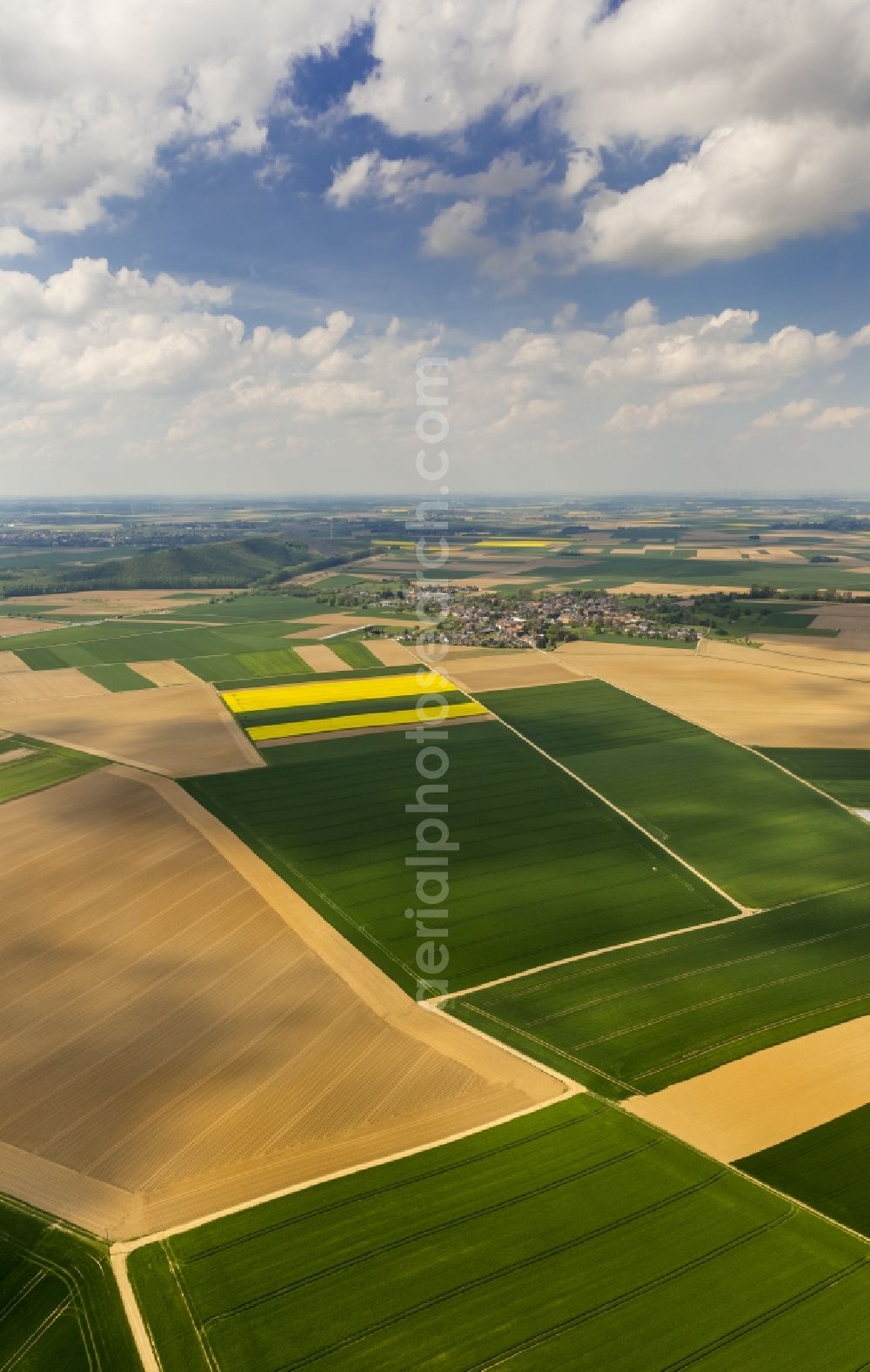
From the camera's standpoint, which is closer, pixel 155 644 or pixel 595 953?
pixel 595 953

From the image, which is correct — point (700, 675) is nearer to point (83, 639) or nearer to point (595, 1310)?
point (595, 1310)

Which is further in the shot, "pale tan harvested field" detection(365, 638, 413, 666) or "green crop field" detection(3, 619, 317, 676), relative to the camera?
"pale tan harvested field" detection(365, 638, 413, 666)

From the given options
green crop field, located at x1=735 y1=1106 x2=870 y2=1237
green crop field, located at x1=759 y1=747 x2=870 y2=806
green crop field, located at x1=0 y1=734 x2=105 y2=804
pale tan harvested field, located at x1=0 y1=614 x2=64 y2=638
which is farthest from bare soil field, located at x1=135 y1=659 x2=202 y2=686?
green crop field, located at x1=735 y1=1106 x2=870 y2=1237

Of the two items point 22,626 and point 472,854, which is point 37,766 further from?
point 22,626

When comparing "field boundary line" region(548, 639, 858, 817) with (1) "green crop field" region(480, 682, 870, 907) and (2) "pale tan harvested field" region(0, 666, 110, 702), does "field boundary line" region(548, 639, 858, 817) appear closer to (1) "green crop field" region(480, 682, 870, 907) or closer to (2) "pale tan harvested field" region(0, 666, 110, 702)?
(1) "green crop field" region(480, 682, 870, 907)

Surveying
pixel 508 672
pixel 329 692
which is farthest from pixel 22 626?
pixel 508 672

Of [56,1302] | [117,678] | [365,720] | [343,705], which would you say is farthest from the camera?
[117,678]
